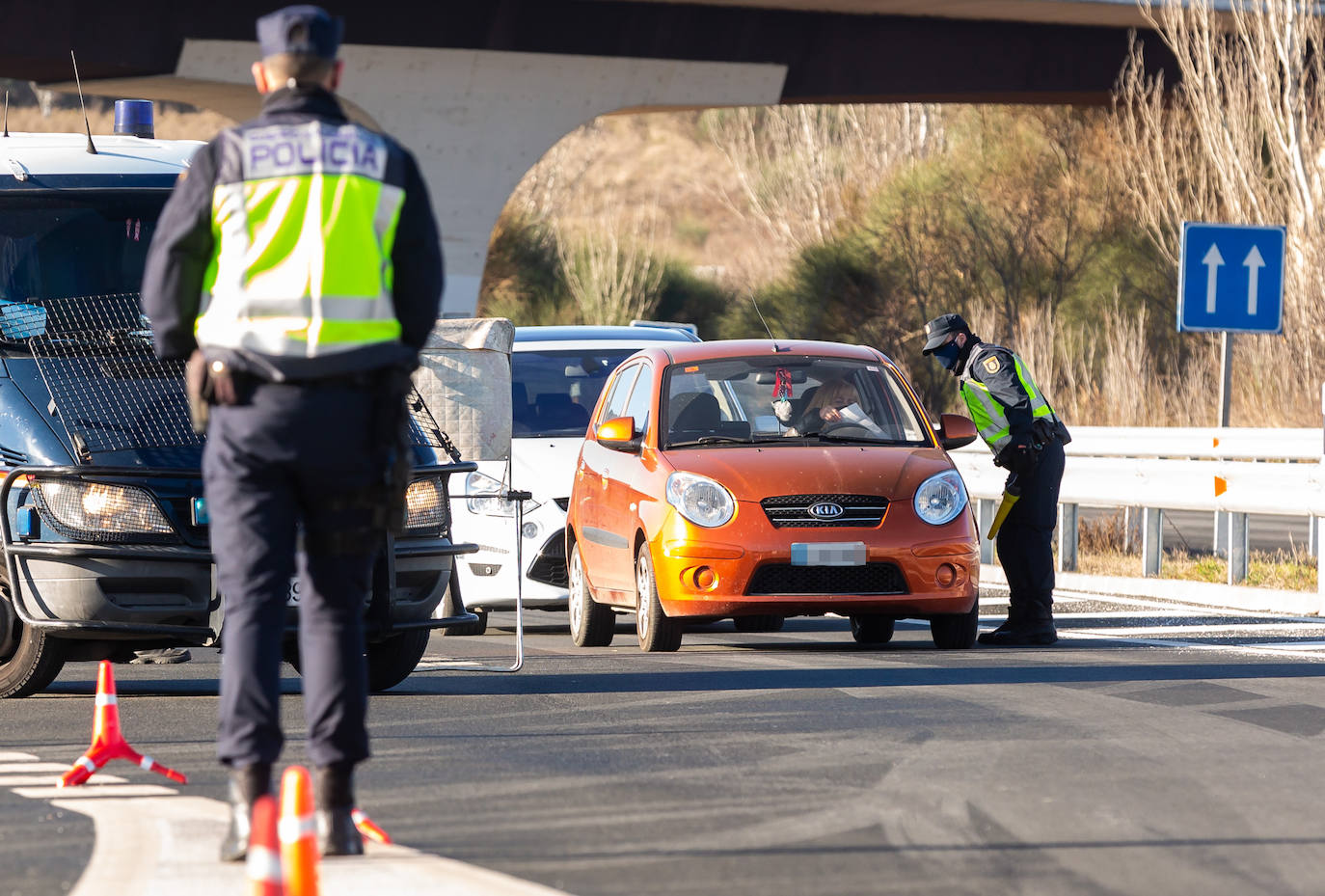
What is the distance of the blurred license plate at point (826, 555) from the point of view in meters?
10.9

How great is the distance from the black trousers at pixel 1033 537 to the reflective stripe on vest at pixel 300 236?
7197 mm

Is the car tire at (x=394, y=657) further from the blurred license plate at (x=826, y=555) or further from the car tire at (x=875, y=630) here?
the car tire at (x=875, y=630)

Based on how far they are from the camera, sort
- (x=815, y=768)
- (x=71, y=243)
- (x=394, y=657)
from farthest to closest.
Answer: (x=71, y=243) < (x=394, y=657) < (x=815, y=768)

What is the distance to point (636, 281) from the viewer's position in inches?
1731

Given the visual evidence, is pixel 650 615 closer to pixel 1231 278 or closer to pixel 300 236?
pixel 300 236

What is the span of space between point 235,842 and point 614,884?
910 millimetres

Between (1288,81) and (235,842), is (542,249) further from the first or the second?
(235,842)

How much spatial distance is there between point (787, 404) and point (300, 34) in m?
6.80

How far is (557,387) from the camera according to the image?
47.7 feet

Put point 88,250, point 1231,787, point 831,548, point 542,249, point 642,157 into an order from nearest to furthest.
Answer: point 1231,787 < point 88,250 < point 831,548 < point 542,249 < point 642,157

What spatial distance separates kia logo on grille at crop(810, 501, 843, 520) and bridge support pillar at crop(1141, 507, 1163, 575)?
5155 millimetres

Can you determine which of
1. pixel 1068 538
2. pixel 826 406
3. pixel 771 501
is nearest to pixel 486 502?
pixel 826 406

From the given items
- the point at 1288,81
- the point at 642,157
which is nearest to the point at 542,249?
the point at 1288,81

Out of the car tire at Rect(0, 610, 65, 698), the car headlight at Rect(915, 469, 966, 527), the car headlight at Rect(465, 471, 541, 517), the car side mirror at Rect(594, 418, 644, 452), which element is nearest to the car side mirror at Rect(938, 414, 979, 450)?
the car headlight at Rect(915, 469, 966, 527)
